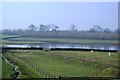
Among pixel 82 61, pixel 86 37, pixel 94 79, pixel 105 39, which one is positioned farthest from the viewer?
pixel 86 37

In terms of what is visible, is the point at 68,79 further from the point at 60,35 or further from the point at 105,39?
the point at 60,35

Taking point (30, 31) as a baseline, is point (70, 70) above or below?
below

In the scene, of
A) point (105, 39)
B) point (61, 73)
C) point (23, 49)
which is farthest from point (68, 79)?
point (105, 39)

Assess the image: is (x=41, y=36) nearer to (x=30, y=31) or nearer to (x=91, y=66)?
(x=30, y=31)

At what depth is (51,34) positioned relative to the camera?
4412 centimetres

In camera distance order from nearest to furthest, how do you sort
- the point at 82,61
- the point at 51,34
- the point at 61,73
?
the point at 61,73
the point at 82,61
the point at 51,34

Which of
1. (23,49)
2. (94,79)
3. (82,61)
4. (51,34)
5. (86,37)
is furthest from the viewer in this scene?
(51,34)

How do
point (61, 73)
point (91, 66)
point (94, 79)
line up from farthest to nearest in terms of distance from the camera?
point (91, 66), point (61, 73), point (94, 79)

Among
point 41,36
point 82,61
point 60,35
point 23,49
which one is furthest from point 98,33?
point 82,61

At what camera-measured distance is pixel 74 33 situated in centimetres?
4525

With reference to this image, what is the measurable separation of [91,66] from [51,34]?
31500mm

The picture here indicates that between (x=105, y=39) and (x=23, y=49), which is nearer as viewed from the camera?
(x=23, y=49)

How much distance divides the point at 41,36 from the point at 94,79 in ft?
121

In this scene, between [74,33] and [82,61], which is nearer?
[82,61]
